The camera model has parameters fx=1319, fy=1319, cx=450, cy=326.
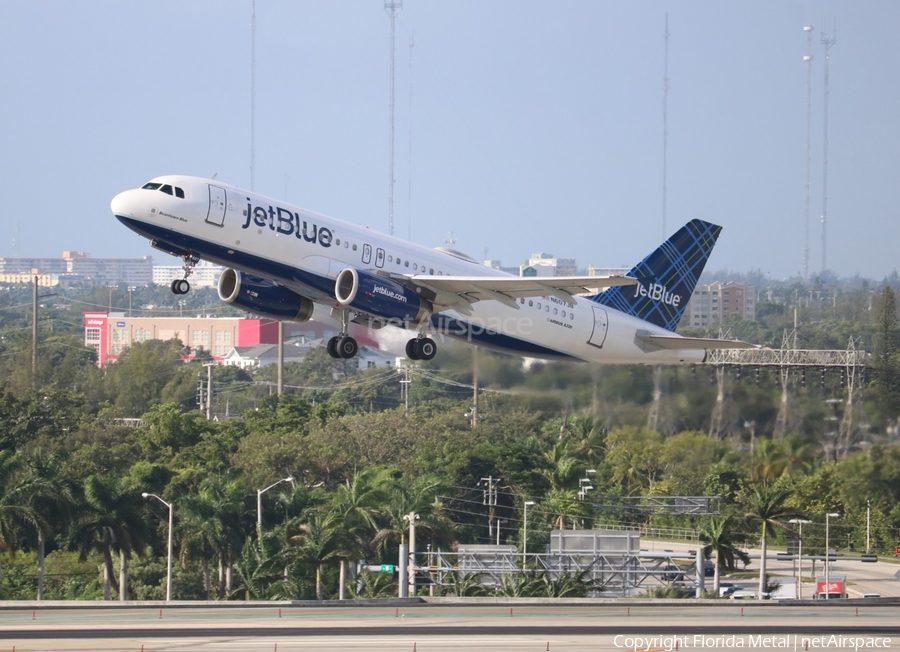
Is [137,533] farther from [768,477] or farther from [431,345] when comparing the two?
[768,477]

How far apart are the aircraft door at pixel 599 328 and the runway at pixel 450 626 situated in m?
9.96

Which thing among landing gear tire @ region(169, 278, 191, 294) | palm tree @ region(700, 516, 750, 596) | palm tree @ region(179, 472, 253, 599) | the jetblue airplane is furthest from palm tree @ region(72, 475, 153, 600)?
palm tree @ region(700, 516, 750, 596)

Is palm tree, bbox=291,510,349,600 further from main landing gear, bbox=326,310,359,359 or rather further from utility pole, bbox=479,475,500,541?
main landing gear, bbox=326,310,359,359

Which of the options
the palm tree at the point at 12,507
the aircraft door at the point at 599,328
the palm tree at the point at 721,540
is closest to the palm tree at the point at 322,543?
the palm tree at the point at 12,507

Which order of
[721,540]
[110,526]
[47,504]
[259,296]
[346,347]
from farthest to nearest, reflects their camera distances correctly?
[721,540] → [110,526] → [47,504] → [259,296] → [346,347]

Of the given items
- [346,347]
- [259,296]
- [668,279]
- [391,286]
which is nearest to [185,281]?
[259,296]

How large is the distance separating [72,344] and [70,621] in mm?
149625

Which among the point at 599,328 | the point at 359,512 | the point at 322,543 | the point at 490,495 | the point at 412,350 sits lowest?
the point at 322,543

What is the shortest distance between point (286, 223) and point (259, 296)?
4.52 meters

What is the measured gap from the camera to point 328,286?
146 ft

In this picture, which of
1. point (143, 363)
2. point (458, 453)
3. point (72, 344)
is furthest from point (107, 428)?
point (72, 344)

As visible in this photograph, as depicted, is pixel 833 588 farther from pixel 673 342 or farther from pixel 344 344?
pixel 344 344

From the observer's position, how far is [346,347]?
47.2 meters

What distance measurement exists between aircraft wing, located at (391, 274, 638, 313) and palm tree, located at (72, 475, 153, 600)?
26.4 metres
